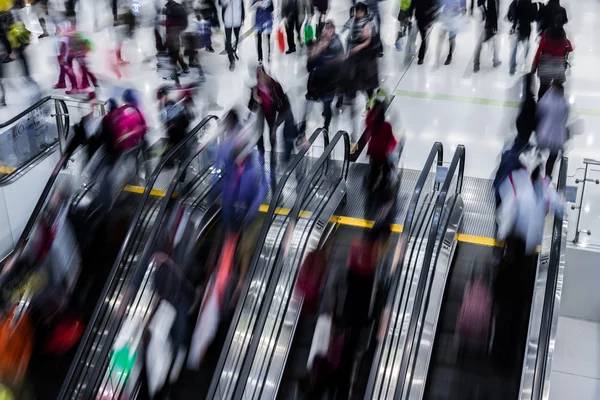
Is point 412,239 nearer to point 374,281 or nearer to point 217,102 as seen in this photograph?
point 374,281

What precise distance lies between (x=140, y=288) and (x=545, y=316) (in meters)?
3.98

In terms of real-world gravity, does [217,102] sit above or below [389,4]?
below

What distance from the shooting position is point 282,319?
287 inches

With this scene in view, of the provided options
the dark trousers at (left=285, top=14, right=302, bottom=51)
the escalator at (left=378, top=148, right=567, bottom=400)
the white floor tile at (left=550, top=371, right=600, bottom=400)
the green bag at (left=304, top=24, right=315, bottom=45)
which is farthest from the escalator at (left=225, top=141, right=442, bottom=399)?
the dark trousers at (left=285, top=14, right=302, bottom=51)

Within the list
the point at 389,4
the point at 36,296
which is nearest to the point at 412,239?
the point at 36,296

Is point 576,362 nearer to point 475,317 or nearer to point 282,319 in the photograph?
point 475,317

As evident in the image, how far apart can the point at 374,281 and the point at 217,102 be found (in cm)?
594

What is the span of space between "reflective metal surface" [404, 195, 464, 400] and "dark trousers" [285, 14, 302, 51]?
6.51 m

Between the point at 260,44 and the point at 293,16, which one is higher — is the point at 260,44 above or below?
below

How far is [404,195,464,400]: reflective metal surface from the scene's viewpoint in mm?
6544

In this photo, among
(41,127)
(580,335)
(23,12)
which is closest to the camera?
(580,335)

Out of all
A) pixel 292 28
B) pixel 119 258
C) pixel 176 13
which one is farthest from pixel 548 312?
pixel 292 28

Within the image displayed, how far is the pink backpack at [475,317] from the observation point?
6844 mm

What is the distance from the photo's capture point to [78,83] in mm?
12625
